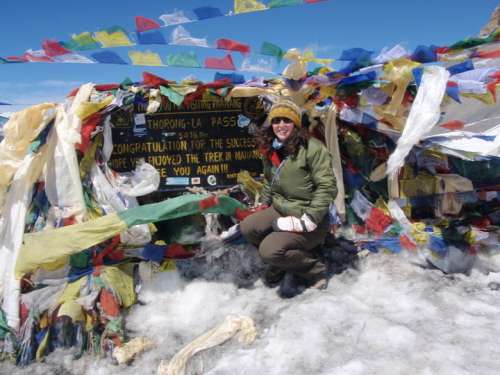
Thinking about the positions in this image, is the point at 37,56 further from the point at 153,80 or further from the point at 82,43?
the point at 153,80

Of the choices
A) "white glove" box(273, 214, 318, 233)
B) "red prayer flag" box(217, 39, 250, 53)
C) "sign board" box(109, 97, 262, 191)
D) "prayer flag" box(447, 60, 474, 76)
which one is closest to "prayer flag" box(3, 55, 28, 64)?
"sign board" box(109, 97, 262, 191)

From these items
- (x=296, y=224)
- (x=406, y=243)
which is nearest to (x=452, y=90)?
(x=406, y=243)

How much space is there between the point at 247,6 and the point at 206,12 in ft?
1.10

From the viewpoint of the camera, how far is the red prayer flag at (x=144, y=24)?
355cm

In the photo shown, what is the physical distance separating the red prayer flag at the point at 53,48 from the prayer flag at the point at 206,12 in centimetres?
137

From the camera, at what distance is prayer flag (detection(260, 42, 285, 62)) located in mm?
3791

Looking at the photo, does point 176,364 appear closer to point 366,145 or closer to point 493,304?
point 493,304

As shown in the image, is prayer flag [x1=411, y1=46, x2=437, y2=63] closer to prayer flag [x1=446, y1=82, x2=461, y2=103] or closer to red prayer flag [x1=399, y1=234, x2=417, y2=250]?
prayer flag [x1=446, y1=82, x2=461, y2=103]

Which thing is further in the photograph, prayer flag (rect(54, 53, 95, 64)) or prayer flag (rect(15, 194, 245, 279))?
prayer flag (rect(54, 53, 95, 64))

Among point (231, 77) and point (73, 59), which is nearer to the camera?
point (73, 59)

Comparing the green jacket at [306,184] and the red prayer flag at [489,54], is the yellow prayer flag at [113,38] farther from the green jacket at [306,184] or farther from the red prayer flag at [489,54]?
the red prayer flag at [489,54]

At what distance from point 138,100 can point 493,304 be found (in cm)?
361

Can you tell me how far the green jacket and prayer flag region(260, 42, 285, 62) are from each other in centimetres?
95

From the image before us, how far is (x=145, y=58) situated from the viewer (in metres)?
4.07
